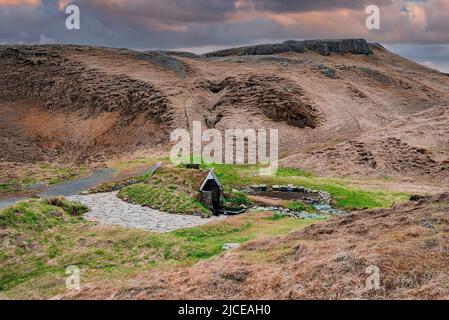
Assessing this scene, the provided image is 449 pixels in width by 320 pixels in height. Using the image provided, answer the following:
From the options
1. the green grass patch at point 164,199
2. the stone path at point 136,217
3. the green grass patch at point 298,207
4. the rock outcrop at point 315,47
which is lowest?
the green grass patch at point 298,207

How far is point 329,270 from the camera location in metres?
11.2

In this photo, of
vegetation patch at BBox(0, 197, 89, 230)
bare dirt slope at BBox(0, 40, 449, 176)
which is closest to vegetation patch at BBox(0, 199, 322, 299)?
vegetation patch at BBox(0, 197, 89, 230)

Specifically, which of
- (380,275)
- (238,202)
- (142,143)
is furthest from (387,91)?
(380,275)

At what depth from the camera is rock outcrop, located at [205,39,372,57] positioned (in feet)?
329

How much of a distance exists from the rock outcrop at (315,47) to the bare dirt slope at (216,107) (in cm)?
1534

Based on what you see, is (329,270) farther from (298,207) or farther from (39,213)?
(298,207)

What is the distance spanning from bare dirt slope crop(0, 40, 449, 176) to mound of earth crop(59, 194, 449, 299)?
28759 millimetres

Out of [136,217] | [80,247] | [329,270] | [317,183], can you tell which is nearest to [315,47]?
[317,183]

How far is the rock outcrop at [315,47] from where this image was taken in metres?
100

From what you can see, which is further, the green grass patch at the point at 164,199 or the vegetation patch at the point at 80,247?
the green grass patch at the point at 164,199

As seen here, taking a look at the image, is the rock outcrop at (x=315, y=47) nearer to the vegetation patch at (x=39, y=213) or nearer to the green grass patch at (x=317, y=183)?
the green grass patch at (x=317, y=183)

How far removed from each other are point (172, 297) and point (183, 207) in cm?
1308

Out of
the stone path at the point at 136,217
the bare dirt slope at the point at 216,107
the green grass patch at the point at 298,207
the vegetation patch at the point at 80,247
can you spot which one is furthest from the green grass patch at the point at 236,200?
the bare dirt slope at the point at 216,107

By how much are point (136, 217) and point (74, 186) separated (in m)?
14.5
